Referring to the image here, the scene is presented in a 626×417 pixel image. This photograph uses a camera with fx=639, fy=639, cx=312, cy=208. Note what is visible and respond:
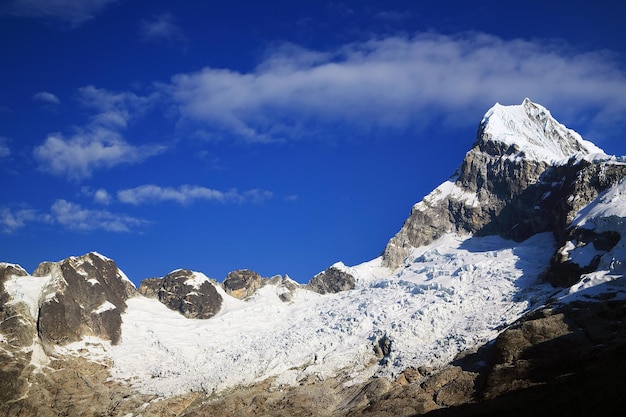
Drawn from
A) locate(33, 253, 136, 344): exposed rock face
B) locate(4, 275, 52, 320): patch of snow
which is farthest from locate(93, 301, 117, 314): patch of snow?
locate(4, 275, 52, 320): patch of snow

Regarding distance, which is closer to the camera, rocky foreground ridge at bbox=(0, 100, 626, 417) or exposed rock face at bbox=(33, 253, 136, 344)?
rocky foreground ridge at bbox=(0, 100, 626, 417)

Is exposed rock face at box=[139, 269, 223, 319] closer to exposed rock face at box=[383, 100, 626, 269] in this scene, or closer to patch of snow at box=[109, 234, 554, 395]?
patch of snow at box=[109, 234, 554, 395]

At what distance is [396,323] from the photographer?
126m

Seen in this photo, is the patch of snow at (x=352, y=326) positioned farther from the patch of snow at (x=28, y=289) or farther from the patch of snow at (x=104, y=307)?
the patch of snow at (x=28, y=289)

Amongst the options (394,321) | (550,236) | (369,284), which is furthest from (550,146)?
(394,321)

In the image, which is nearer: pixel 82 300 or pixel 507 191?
pixel 82 300

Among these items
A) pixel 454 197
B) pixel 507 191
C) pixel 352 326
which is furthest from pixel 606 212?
pixel 454 197

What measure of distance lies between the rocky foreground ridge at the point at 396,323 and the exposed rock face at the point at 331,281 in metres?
0.45

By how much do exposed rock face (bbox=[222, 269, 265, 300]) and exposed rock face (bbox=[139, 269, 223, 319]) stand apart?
12.5m

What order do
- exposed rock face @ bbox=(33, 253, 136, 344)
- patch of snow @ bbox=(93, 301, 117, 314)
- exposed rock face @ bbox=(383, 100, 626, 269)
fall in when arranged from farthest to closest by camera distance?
1. patch of snow @ bbox=(93, 301, 117, 314)
2. exposed rock face @ bbox=(383, 100, 626, 269)
3. exposed rock face @ bbox=(33, 253, 136, 344)

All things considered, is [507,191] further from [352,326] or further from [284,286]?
[352,326]

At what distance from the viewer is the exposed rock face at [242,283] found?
193750 millimetres

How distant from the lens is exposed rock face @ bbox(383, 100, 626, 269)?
150375 mm

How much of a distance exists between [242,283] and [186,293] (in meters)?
23.2
